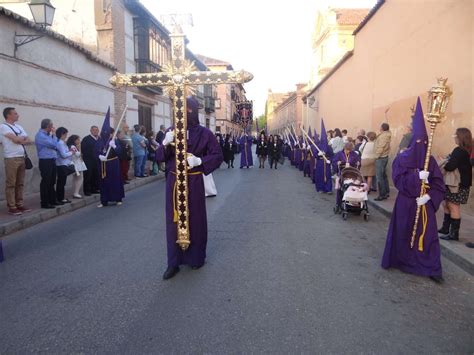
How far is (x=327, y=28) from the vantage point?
34969mm

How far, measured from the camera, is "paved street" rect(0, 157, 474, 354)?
10.3 feet

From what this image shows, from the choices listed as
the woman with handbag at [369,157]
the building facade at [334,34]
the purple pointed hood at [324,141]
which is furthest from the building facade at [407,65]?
the building facade at [334,34]

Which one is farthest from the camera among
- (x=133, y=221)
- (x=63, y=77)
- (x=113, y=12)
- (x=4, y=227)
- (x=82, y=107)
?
(x=113, y=12)

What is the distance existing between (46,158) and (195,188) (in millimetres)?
4819

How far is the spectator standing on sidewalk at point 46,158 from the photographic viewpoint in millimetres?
8055

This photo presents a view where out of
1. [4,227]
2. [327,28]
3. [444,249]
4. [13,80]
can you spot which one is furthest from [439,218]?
[327,28]

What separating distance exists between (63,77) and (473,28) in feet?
34.9

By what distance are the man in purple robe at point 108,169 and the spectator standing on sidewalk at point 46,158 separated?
112 cm

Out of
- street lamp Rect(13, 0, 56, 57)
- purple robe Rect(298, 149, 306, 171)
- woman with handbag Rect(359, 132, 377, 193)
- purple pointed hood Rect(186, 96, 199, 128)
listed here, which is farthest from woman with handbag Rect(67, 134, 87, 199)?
purple robe Rect(298, 149, 306, 171)

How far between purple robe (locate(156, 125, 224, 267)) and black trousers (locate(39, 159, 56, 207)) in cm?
440

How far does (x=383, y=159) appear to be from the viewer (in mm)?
9828

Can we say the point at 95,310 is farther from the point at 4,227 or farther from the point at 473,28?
the point at 473,28

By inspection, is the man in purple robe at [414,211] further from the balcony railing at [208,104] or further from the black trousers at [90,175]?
the balcony railing at [208,104]

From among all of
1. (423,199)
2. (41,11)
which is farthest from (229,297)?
(41,11)
